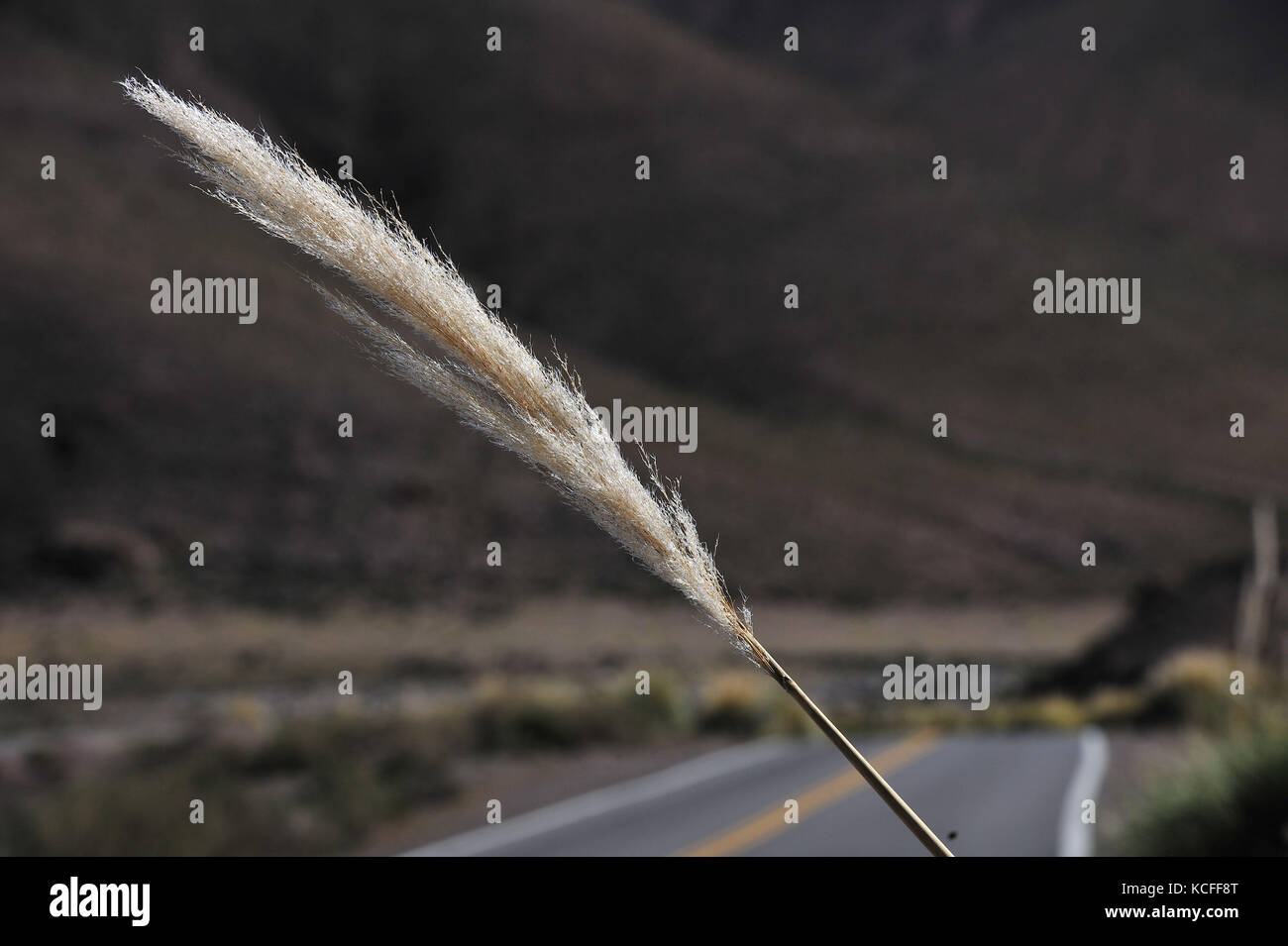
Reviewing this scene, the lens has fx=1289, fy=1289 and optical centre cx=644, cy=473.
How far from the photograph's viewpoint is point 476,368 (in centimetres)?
121

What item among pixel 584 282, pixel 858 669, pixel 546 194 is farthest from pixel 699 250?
pixel 858 669

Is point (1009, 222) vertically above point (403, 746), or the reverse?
point (1009, 222)

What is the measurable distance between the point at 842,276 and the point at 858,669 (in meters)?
39.2

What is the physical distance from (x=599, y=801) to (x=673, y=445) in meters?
46.8

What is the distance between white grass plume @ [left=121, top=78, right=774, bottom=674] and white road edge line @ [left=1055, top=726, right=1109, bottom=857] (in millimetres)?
4444

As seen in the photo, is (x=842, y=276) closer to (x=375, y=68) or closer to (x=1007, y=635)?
(x=1007, y=635)

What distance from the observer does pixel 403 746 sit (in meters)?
13.7

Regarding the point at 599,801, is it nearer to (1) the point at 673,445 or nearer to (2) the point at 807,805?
(2) the point at 807,805

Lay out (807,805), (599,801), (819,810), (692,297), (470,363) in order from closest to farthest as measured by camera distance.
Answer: (470,363) < (819,810) < (807,805) < (599,801) < (692,297)

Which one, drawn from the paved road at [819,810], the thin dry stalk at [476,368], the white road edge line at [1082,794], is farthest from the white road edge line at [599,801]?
the thin dry stalk at [476,368]

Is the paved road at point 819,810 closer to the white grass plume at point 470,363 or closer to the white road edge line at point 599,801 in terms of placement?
the white road edge line at point 599,801

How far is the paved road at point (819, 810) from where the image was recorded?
25.8ft

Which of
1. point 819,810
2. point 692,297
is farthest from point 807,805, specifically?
point 692,297

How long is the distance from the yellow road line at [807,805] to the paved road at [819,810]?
1cm
